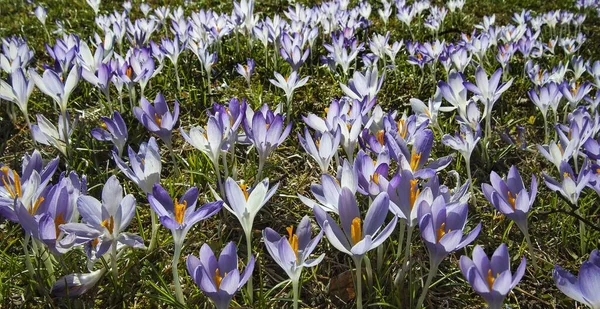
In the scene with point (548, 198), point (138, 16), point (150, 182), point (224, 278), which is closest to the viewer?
point (224, 278)

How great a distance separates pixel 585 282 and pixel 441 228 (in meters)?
0.32


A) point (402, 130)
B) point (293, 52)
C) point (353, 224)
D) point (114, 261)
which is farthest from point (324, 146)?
point (293, 52)

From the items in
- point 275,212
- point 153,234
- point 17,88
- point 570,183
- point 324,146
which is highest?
point 17,88

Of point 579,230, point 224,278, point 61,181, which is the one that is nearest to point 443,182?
point 579,230

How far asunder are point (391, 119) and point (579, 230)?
76 cm

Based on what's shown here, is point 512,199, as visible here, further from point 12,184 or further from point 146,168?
point 12,184

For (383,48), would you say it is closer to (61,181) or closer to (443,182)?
(443,182)

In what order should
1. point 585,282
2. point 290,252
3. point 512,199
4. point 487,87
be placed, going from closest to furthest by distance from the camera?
point 585,282 → point 290,252 → point 512,199 → point 487,87

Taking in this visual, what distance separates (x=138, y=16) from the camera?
4309mm

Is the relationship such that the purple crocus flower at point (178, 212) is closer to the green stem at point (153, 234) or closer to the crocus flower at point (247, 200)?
the crocus flower at point (247, 200)

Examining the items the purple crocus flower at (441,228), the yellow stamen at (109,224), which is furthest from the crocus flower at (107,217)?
the purple crocus flower at (441,228)

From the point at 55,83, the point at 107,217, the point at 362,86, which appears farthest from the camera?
the point at 362,86

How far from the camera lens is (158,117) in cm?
186

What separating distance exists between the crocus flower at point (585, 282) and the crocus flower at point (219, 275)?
27.4 inches
